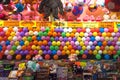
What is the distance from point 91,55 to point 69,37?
0.39m

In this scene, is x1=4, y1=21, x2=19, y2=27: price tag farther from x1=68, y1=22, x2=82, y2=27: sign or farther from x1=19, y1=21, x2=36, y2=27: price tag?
x1=68, y1=22, x2=82, y2=27: sign

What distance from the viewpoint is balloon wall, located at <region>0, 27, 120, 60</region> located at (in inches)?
Result: 153

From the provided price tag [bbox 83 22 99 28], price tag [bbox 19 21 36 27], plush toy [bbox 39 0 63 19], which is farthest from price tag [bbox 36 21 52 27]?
price tag [bbox 83 22 99 28]

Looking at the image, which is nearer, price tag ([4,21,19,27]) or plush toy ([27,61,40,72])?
plush toy ([27,61,40,72])

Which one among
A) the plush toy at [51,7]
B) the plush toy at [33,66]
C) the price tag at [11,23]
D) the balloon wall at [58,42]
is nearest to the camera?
the plush toy at [33,66]

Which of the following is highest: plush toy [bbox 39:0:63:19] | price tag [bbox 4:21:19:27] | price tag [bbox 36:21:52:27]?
plush toy [bbox 39:0:63:19]

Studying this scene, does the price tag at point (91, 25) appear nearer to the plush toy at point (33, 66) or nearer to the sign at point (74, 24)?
the sign at point (74, 24)

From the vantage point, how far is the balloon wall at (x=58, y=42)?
3.88m

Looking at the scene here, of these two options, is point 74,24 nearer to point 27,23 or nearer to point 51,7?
point 51,7

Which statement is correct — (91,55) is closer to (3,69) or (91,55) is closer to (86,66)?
(86,66)

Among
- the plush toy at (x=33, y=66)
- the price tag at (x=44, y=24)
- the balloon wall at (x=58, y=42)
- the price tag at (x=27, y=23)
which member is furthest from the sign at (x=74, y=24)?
the plush toy at (x=33, y=66)

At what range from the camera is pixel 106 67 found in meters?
3.74

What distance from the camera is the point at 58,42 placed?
3.87 m

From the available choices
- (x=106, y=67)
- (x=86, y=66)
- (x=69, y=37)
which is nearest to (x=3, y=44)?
A: (x=69, y=37)
